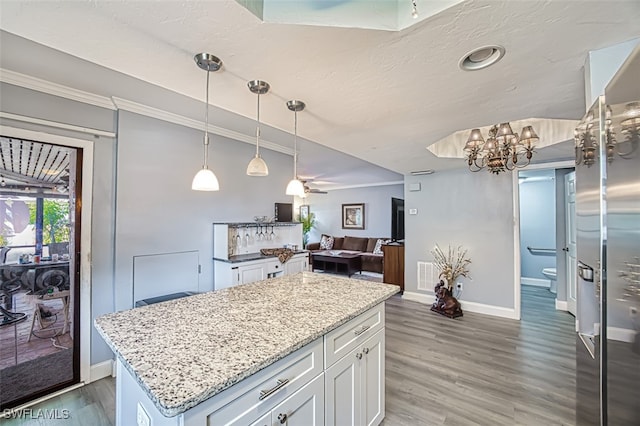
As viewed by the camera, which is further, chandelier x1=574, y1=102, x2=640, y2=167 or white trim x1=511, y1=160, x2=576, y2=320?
white trim x1=511, y1=160, x2=576, y2=320

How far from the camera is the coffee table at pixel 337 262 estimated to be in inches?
273

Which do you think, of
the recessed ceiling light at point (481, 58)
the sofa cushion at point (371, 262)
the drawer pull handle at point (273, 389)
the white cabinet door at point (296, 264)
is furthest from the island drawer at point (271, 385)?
the sofa cushion at point (371, 262)

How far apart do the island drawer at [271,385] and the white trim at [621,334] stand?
1.12 metres

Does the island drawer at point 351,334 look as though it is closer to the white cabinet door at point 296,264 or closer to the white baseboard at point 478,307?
the white cabinet door at point 296,264

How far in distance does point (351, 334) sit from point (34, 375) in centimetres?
294

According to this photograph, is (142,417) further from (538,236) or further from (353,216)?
(353,216)

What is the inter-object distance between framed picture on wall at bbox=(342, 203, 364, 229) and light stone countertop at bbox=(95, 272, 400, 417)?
259 inches

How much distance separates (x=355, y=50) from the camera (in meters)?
1.36

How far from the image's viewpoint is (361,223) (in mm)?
8453

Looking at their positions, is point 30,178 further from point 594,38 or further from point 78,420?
point 594,38

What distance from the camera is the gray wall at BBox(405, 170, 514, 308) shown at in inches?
160

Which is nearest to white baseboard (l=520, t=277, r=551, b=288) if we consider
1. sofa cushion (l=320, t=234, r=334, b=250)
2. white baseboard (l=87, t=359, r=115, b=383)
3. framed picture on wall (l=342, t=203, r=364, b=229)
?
framed picture on wall (l=342, t=203, r=364, b=229)

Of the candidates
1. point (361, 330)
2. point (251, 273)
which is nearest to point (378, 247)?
point (251, 273)

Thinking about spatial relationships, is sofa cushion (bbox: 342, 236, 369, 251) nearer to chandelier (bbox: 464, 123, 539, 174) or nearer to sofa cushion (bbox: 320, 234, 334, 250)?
sofa cushion (bbox: 320, 234, 334, 250)
